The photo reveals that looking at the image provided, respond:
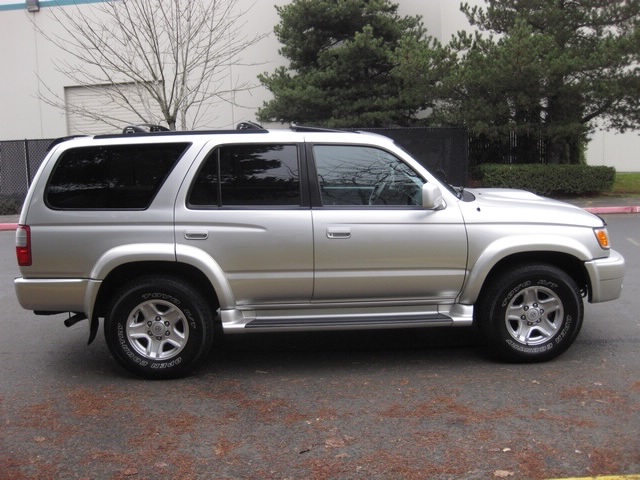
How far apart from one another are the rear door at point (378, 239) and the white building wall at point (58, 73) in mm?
18922

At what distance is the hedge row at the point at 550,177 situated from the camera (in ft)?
61.6

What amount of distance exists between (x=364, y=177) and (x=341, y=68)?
1518cm

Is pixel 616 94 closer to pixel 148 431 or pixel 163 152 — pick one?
pixel 163 152

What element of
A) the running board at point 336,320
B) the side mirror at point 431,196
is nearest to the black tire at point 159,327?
the running board at point 336,320

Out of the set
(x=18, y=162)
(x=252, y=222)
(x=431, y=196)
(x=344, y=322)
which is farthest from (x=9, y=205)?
(x=431, y=196)

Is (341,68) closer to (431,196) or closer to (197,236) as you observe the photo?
(431,196)

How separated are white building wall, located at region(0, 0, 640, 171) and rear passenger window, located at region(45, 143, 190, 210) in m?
18.8

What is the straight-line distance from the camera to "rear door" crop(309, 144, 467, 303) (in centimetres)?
532

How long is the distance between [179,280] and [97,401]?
1042 mm

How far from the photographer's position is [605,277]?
219 inches

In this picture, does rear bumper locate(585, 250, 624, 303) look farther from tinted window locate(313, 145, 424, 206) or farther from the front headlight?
tinted window locate(313, 145, 424, 206)

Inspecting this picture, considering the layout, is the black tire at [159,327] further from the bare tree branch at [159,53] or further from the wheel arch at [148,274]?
the bare tree branch at [159,53]

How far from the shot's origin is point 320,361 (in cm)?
585

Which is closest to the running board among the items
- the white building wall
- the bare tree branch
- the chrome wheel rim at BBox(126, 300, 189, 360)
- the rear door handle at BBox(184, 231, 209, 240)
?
the chrome wheel rim at BBox(126, 300, 189, 360)
